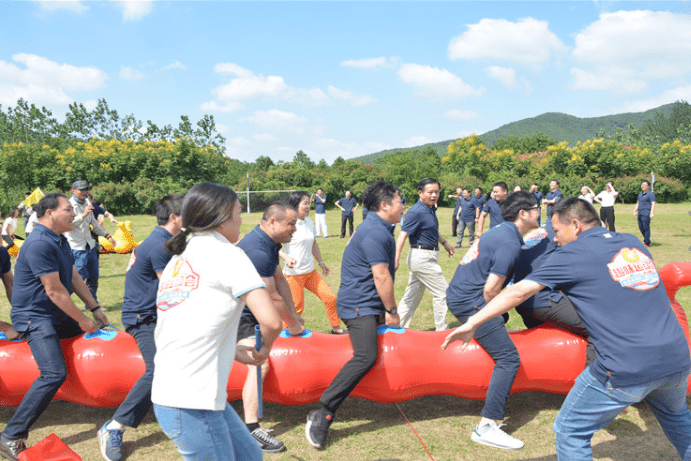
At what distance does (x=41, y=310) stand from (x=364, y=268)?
2536mm

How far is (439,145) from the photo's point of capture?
186125 mm

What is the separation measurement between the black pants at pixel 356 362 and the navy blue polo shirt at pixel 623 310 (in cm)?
156

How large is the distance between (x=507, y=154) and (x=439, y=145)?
475 feet

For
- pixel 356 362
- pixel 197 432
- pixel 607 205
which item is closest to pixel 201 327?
pixel 197 432

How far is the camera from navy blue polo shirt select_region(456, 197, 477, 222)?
1338 cm

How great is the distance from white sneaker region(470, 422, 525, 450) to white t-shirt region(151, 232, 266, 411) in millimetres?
2395

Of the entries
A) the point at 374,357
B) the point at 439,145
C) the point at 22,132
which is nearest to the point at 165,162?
the point at 22,132

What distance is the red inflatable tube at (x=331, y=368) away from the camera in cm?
374

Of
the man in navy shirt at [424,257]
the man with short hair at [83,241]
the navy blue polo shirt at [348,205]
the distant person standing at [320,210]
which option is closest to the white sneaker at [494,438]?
the man in navy shirt at [424,257]

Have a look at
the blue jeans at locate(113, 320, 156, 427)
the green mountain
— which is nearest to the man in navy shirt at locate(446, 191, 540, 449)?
the blue jeans at locate(113, 320, 156, 427)

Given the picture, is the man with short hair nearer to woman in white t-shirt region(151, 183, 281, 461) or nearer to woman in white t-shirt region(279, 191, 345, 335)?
woman in white t-shirt region(279, 191, 345, 335)

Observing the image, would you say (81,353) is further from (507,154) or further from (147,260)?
(507,154)

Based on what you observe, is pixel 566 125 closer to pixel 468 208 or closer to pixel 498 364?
pixel 468 208

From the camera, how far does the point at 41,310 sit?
11.5 ft
